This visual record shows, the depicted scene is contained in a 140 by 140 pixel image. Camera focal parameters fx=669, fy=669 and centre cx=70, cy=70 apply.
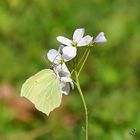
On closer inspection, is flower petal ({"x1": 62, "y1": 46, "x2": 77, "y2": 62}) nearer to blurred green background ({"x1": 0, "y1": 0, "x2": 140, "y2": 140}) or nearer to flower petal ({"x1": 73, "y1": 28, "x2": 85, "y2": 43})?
flower petal ({"x1": 73, "y1": 28, "x2": 85, "y2": 43})

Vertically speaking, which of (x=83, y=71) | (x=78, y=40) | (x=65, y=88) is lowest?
(x=65, y=88)

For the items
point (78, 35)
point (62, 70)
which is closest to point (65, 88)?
point (62, 70)

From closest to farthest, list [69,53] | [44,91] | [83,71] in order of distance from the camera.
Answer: [69,53] → [44,91] → [83,71]

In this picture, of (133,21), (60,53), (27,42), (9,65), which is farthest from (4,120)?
(60,53)

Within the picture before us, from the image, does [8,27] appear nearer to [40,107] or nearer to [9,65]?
[9,65]

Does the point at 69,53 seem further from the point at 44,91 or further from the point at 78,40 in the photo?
the point at 44,91

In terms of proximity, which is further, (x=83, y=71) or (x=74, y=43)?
(x=83, y=71)

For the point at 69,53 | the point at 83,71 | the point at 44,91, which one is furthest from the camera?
the point at 83,71

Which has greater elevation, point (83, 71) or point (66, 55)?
point (83, 71)
